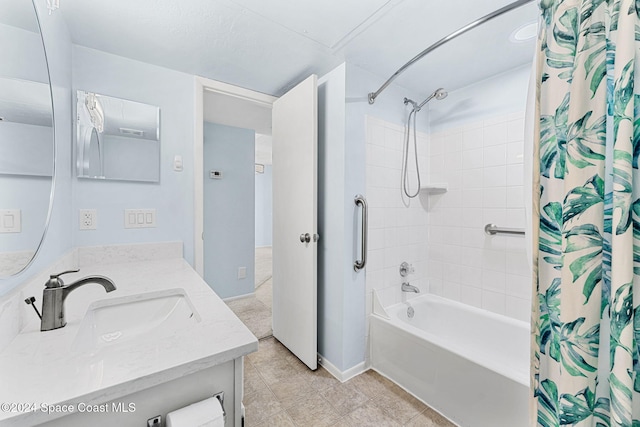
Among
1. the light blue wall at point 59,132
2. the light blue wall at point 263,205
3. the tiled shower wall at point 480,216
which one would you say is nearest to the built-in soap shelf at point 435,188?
the tiled shower wall at point 480,216

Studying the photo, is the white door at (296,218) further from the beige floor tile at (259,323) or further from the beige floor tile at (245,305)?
the beige floor tile at (245,305)

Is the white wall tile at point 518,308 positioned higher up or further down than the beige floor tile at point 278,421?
higher up

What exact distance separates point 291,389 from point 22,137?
5.88 ft

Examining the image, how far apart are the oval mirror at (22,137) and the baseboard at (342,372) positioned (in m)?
1.71

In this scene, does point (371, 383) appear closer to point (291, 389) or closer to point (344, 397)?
point (344, 397)

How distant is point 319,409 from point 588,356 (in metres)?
1.35

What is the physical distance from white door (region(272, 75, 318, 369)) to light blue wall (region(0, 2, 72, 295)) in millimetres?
1257

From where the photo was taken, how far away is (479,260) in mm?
2021

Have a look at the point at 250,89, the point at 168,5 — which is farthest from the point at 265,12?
the point at 250,89

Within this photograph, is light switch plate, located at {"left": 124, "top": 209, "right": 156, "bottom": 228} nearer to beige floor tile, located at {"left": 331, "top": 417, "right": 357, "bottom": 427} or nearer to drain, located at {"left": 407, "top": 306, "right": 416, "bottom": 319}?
beige floor tile, located at {"left": 331, "top": 417, "right": 357, "bottom": 427}

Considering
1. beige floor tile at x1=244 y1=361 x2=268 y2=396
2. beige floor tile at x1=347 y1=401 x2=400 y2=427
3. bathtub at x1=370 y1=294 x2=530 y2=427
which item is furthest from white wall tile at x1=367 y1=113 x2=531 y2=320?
beige floor tile at x1=244 y1=361 x2=268 y2=396

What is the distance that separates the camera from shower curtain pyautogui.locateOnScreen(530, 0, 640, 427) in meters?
0.57

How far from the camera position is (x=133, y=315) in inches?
41.4

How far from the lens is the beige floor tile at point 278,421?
138cm
